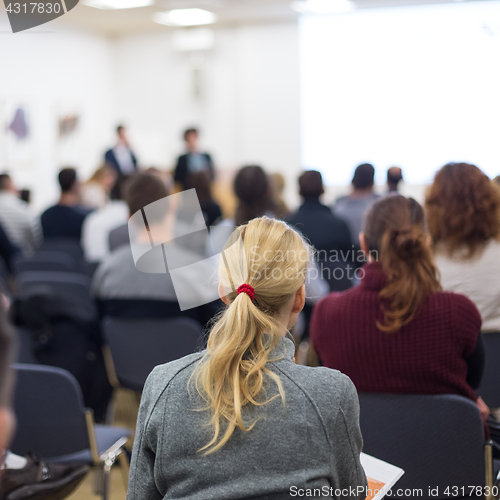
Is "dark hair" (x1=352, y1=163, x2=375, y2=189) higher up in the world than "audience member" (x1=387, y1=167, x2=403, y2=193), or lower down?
lower down

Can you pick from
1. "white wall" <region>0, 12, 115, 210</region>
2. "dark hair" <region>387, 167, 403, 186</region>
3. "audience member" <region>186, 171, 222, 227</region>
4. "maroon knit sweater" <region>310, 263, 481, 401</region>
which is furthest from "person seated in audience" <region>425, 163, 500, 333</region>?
"white wall" <region>0, 12, 115, 210</region>

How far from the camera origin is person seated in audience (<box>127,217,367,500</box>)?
0.98m

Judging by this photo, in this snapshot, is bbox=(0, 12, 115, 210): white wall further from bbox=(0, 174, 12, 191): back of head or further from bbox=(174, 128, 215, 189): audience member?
bbox=(0, 174, 12, 191): back of head

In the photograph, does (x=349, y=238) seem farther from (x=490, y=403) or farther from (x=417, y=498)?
(x=417, y=498)

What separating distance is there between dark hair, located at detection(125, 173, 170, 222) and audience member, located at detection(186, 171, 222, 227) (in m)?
1.71

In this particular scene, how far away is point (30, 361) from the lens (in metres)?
2.49

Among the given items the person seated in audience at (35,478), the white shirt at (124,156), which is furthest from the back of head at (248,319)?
the white shirt at (124,156)

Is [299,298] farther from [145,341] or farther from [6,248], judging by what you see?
[6,248]

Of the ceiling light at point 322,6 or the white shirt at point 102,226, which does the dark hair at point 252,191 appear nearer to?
the white shirt at point 102,226

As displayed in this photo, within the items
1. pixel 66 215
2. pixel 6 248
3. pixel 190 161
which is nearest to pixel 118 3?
pixel 190 161

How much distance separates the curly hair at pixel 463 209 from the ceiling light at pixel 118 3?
6222 mm

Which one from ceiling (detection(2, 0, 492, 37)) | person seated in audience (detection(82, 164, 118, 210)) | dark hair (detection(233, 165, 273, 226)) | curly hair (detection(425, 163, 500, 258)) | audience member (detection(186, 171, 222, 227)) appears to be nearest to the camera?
curly hair (detection(425, 163, 500, 258))

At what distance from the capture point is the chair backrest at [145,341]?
2.38m

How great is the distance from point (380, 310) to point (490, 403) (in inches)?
30.2
